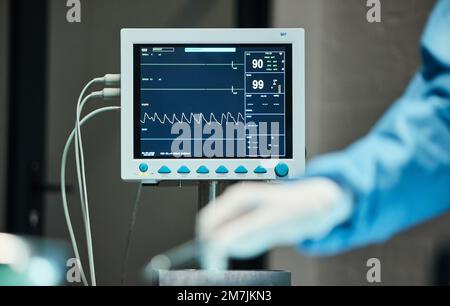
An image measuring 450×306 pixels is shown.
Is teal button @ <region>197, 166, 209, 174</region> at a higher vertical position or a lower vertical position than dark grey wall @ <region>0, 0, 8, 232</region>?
lower

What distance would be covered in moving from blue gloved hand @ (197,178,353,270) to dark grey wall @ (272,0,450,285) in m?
0.14

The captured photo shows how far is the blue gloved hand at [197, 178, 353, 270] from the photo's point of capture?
1.37 m

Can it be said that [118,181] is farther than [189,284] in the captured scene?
Yes

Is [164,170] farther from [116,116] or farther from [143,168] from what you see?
[116,116]

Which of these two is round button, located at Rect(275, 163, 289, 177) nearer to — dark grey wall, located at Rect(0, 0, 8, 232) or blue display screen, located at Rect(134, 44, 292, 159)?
blue display screen, located at Rect(134, 44, 292, 159)

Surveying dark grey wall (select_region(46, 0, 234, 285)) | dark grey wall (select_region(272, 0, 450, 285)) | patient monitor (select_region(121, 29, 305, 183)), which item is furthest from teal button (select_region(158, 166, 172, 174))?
dark grey wall (select_region(272, 0, 450, 285))

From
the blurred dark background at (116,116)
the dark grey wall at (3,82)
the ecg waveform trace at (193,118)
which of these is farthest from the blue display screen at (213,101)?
the dark grey wall at (3,82)

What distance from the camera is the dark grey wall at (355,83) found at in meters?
1.58

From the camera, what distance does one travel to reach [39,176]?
5.41 ft

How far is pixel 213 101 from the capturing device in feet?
4.92

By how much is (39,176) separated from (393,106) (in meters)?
0.61
